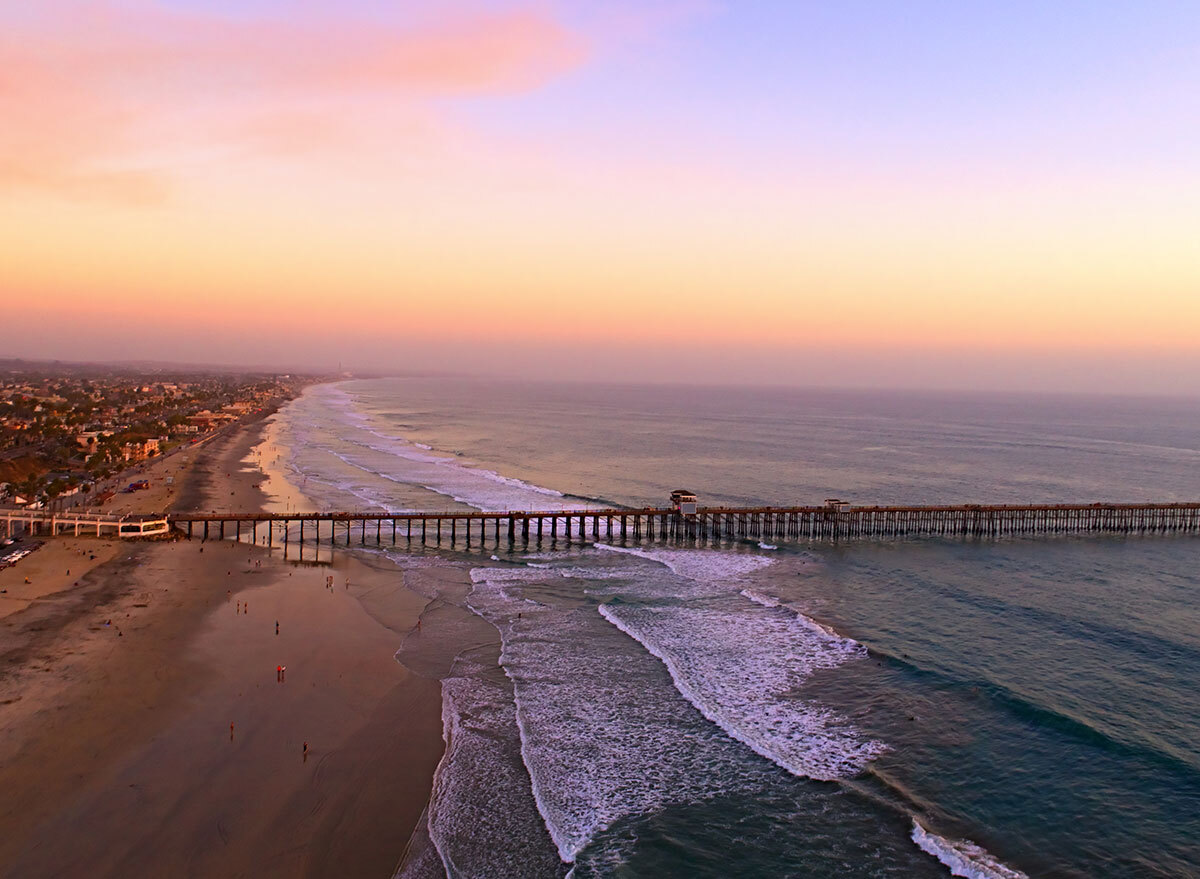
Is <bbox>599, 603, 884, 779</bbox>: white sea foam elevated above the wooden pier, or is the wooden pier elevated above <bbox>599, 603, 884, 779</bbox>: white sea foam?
the wooden pier

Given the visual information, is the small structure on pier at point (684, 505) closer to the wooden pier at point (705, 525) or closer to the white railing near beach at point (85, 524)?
the wooden pier at point (705, 525)

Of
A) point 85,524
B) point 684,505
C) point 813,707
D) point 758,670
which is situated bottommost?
point 813,707

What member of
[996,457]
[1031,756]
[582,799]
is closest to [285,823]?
[582,799]

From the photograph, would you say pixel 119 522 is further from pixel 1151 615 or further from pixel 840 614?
pixel 1151 615

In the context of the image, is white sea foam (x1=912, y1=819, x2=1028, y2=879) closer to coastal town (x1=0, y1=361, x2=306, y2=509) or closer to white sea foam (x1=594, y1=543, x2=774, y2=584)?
white sea foam (x1=594, y1=543, x2=774, y2=584)

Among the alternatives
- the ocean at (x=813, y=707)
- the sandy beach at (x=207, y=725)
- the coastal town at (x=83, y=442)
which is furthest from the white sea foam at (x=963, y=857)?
the coastal town at (x=83, y=442)

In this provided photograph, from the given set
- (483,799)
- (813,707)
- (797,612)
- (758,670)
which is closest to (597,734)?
(483,799)

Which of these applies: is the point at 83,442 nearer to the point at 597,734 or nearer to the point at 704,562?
the point at 704,562

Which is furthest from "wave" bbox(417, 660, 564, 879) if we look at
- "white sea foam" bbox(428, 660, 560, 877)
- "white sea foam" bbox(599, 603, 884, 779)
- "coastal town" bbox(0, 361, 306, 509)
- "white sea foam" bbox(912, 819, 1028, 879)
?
"coastal town" bbox(0, 361, 306, 509)
